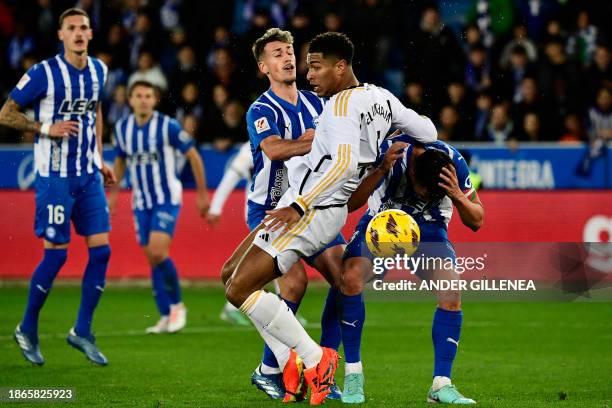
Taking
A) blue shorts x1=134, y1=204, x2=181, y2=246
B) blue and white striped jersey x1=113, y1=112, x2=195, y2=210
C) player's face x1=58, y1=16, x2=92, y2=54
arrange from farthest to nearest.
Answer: blue and white striped jersey x1=113, y1=112, x2=195, y2=210
blue shorts x1=134, y1=204, x2=181, y2=246
player's face x1=58, y1=16, x2=92, y2=54

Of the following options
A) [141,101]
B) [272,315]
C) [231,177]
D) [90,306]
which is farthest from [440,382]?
[231,177]

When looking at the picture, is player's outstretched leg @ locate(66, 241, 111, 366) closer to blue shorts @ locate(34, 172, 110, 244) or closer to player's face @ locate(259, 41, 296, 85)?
blue shorts @ locate(34, 172, 110, 244)

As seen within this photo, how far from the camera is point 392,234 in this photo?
6.89 meters

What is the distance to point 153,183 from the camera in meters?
11.5

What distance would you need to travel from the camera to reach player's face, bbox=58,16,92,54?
29.4 ft

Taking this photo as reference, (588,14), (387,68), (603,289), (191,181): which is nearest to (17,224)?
(191,181)

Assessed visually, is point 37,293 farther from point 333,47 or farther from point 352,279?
point 333,47

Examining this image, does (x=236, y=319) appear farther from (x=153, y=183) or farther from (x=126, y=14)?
(x=126, y=14)

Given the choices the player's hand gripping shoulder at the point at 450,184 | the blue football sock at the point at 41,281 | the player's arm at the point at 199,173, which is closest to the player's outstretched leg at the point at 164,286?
the player's arm at the point at 199,173

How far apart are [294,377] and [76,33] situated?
3.48 m

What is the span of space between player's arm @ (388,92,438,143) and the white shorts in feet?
1.91

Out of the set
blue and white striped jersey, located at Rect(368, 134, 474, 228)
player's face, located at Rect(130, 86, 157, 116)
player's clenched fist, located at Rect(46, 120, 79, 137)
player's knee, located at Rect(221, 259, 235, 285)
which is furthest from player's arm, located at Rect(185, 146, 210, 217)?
blue and white striped jersey, located at Rect(368, 134, 474, 228)

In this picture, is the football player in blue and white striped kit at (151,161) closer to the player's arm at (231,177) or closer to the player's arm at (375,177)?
the player's arm at (231,177)

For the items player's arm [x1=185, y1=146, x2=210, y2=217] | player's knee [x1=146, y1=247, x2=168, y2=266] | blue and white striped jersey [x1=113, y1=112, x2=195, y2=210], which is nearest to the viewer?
player's knee [x1=146, y1=247, x2=168, y2=266]
